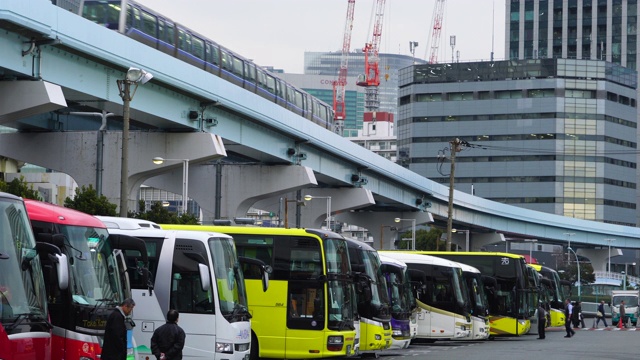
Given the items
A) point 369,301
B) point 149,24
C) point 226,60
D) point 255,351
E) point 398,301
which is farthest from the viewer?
point 226,60

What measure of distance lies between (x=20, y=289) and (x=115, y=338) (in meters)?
2.80

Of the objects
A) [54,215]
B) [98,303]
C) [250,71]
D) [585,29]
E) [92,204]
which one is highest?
[585,29]

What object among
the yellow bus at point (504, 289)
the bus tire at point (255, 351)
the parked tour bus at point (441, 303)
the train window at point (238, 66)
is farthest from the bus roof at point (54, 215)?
the train window at point (238, 66)

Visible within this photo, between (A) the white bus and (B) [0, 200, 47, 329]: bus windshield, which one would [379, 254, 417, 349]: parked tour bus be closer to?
(A) the white bus

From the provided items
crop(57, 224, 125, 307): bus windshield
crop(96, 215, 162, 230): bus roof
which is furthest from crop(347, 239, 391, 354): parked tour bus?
crop(57, 224, 125, 307): bus windshield

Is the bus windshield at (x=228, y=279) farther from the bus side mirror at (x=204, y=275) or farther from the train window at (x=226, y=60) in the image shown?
the train window at (x=226, y=60)

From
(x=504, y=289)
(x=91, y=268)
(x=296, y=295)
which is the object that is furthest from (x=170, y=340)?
(x=504, y=289)

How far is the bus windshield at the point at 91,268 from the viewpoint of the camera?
17.7m

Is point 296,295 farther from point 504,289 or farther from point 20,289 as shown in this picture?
point 504,289

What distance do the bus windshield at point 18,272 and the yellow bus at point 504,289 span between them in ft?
104

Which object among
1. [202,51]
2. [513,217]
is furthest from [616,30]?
[202,51]

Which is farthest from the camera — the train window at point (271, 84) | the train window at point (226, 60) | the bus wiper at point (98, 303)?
the train window at point (271, 84)

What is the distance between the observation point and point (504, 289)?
45500 millimetres

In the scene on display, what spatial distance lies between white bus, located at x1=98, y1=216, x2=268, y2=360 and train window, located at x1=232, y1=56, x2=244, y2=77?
83.0ft
